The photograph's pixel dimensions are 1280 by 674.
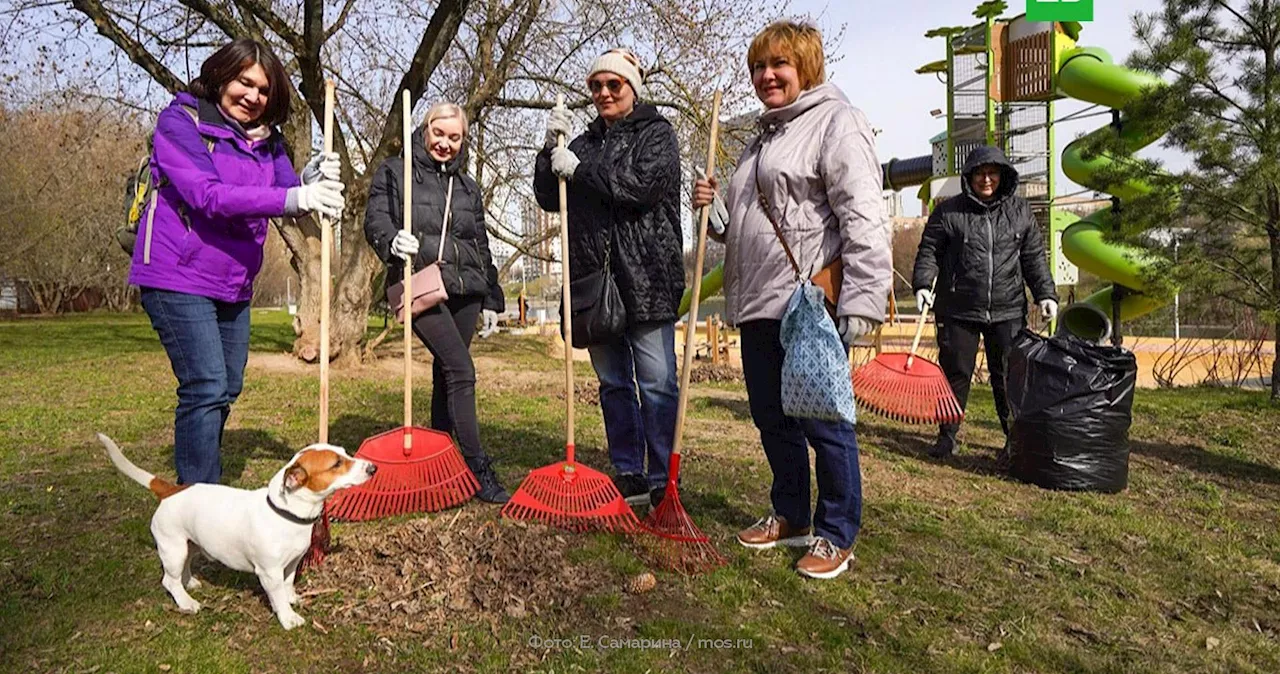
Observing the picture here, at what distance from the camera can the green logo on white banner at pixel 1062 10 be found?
1012 cm

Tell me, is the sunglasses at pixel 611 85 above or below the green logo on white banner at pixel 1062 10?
below

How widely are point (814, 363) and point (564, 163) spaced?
4.42ft

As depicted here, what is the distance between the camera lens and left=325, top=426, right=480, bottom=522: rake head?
119 inches

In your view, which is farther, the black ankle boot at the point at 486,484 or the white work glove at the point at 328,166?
the black ankle boot at the point at 486,484

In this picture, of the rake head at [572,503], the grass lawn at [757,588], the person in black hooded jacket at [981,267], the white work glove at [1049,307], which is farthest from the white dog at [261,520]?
the white work glove at [1049,307]

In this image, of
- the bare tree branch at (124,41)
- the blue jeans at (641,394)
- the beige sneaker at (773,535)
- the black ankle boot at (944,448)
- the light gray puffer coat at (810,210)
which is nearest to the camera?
the light gray puffer coat at (810,210)

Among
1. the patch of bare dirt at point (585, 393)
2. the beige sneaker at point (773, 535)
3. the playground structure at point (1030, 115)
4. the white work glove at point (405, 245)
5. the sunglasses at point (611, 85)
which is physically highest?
the playground structure at point (1030, 115)

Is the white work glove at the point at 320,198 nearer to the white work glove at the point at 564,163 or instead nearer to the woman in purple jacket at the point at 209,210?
the woman in purple jacket at the point at 209,210

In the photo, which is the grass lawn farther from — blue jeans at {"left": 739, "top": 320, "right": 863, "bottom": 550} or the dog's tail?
the dog's tail

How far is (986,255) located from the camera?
459cm

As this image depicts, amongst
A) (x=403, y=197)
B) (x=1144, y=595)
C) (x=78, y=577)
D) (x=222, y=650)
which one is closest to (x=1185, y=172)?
(x=1144, y=595)

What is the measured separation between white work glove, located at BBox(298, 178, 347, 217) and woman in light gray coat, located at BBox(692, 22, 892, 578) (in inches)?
50.8

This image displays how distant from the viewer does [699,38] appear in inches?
407

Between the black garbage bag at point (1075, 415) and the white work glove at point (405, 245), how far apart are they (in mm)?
3127
